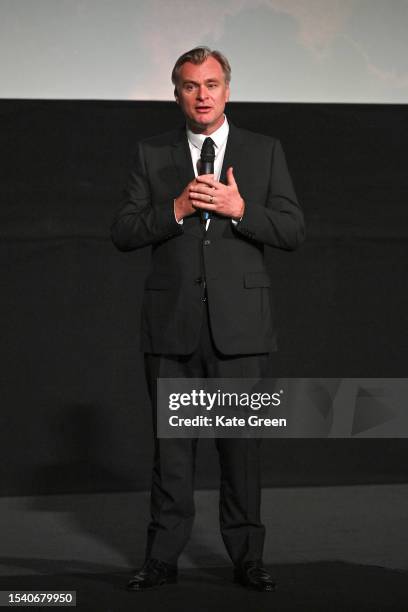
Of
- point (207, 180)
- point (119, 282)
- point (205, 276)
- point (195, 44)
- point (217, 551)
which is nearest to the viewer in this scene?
point (207, 180)

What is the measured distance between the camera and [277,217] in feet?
9.66

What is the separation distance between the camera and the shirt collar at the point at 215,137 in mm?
2994

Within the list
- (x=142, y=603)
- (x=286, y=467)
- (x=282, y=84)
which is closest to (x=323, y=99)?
(x=282, y=84)

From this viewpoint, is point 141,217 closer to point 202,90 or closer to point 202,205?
point 202,205

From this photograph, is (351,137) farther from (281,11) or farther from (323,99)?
(281,11)

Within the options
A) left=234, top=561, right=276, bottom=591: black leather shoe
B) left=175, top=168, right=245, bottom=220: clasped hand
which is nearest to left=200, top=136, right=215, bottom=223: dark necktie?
left=175, top=168, right=245, bottom=220: clasped hand

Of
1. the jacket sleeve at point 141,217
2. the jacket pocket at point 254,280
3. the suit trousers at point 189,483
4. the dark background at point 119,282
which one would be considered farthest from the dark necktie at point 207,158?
the dark background at point 119,282

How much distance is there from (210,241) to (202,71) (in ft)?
1.48

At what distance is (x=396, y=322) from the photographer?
4.84 meters

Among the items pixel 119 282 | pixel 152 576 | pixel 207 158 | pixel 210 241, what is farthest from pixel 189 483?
pixel 119 282

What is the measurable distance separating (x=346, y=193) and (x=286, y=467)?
4.07ft

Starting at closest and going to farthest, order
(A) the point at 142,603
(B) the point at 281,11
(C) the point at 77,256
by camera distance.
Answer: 1. (A) the point at 142,603
2. (B) the point at 281,11
3. (C) the point at 77,256

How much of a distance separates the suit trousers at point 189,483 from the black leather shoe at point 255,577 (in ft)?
0.06

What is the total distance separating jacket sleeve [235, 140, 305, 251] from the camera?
2.90 meters
